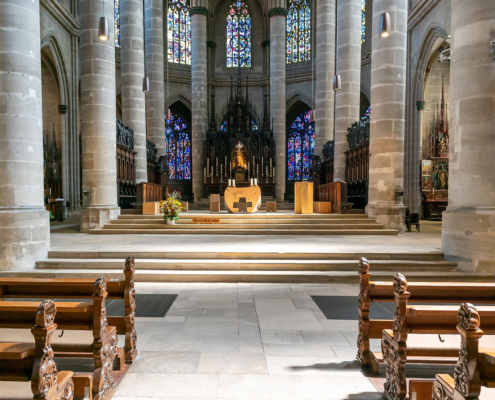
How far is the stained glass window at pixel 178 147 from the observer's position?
2975 centimetres

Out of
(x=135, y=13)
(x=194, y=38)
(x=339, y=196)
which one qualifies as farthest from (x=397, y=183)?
(x=194, y=38)

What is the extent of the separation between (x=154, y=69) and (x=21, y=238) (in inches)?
573

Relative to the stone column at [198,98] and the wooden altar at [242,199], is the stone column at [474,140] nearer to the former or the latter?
the wooden altar at [242,199]

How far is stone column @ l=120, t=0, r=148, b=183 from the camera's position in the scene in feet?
49.7

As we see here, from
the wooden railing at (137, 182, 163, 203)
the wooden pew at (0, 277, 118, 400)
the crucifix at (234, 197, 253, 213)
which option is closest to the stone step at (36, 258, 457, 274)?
the wooden pew at (0, 277, 118, 400)

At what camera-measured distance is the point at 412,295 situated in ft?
9.66

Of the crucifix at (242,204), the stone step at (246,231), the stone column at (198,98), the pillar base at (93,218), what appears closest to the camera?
the stone step at (246,231)

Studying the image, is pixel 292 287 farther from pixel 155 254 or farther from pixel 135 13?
pixel 135 13

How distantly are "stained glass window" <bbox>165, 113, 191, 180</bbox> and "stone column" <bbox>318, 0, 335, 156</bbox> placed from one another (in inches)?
531

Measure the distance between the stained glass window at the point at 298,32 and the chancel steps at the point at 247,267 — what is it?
982 inches

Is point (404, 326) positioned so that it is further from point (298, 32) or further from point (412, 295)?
point (298, 32)

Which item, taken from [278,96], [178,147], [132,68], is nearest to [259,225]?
[132,68]

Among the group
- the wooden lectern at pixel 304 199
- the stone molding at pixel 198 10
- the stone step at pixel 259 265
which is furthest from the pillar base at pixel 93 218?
the stone molding at pixel 198 10

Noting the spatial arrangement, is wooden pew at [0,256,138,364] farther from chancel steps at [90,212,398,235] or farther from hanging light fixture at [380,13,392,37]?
hanging light fixture at [380,13,392,37]
